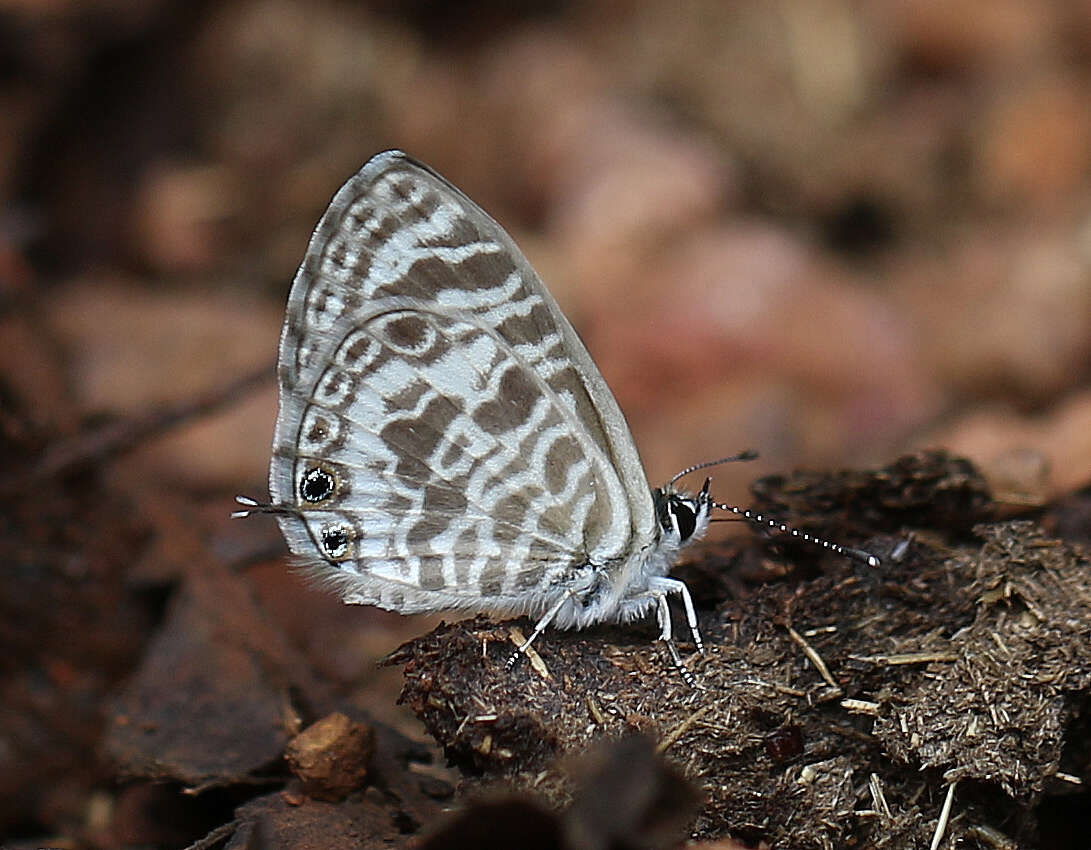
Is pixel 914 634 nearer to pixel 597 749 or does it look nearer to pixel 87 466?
pixel 597 749

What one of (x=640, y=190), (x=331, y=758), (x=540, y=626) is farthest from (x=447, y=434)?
(x=640, y=190)

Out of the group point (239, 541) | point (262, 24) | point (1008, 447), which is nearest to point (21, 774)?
point (239, 541)

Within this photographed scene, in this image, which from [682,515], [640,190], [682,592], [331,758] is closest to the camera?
[331,758]

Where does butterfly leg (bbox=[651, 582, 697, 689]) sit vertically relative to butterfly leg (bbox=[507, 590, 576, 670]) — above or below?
below

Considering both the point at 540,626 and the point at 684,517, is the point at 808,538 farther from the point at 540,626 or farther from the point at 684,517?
the point at 540,626

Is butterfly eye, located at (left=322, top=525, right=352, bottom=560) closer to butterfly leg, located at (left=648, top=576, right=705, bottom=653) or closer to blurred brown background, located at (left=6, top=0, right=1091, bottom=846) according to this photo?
butterfly leg, located at (left=648, top=576, right=705, bottom=653)

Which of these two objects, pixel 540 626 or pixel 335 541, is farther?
pixel 335 541

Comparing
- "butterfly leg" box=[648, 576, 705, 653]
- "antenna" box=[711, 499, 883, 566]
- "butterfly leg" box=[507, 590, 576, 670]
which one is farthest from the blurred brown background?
"butterfly leg" box=[507, 590, 576, 670]
